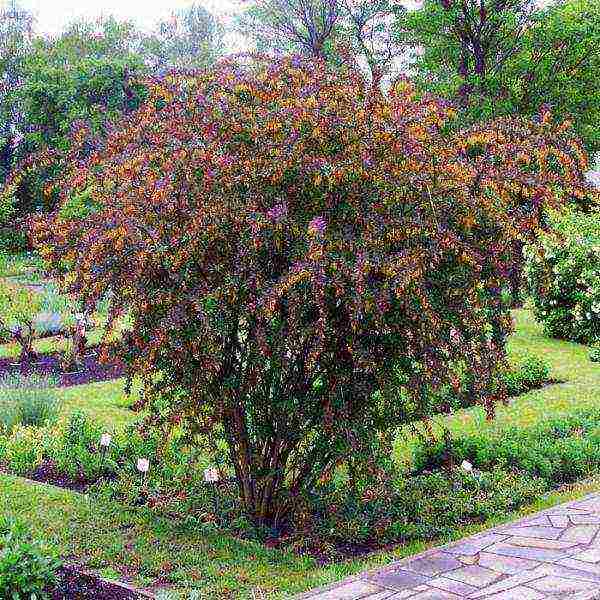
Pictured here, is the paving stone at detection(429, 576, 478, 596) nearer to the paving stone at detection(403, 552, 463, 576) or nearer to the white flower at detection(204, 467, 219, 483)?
the paving stone at detection(403, 552, 463, 576)

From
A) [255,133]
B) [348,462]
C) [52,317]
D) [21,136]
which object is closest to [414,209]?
[255,133]

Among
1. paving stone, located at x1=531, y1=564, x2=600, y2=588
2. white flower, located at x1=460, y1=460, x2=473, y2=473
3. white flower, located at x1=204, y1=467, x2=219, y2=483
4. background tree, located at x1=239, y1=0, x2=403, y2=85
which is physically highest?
background tree, located at x1=239, y1=0, x2=403, y2=85

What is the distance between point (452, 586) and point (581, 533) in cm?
127

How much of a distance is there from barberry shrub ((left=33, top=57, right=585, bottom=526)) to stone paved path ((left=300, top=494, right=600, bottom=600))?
0.77m

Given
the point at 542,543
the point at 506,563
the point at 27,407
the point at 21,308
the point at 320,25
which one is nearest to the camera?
the point at 506,563

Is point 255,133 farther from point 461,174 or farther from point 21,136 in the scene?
point 21,136

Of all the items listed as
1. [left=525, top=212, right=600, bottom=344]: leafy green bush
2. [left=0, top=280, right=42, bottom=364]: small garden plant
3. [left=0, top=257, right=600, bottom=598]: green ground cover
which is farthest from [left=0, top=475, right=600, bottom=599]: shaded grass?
[left=525, top=212, right=600, bottom=344]: leafy green bush

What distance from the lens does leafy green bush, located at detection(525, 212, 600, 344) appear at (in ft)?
39.5

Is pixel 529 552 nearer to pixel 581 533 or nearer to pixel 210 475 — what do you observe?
pixel 581 533

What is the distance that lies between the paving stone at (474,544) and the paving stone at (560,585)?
0.55m

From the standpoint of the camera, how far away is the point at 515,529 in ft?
18.7

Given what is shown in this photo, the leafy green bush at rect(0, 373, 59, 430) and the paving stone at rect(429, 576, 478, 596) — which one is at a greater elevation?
the leafy green bush at rect(0, 373, 59, 430)

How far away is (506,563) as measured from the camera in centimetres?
510

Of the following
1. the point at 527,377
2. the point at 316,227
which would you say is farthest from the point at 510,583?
the point at 527,377
